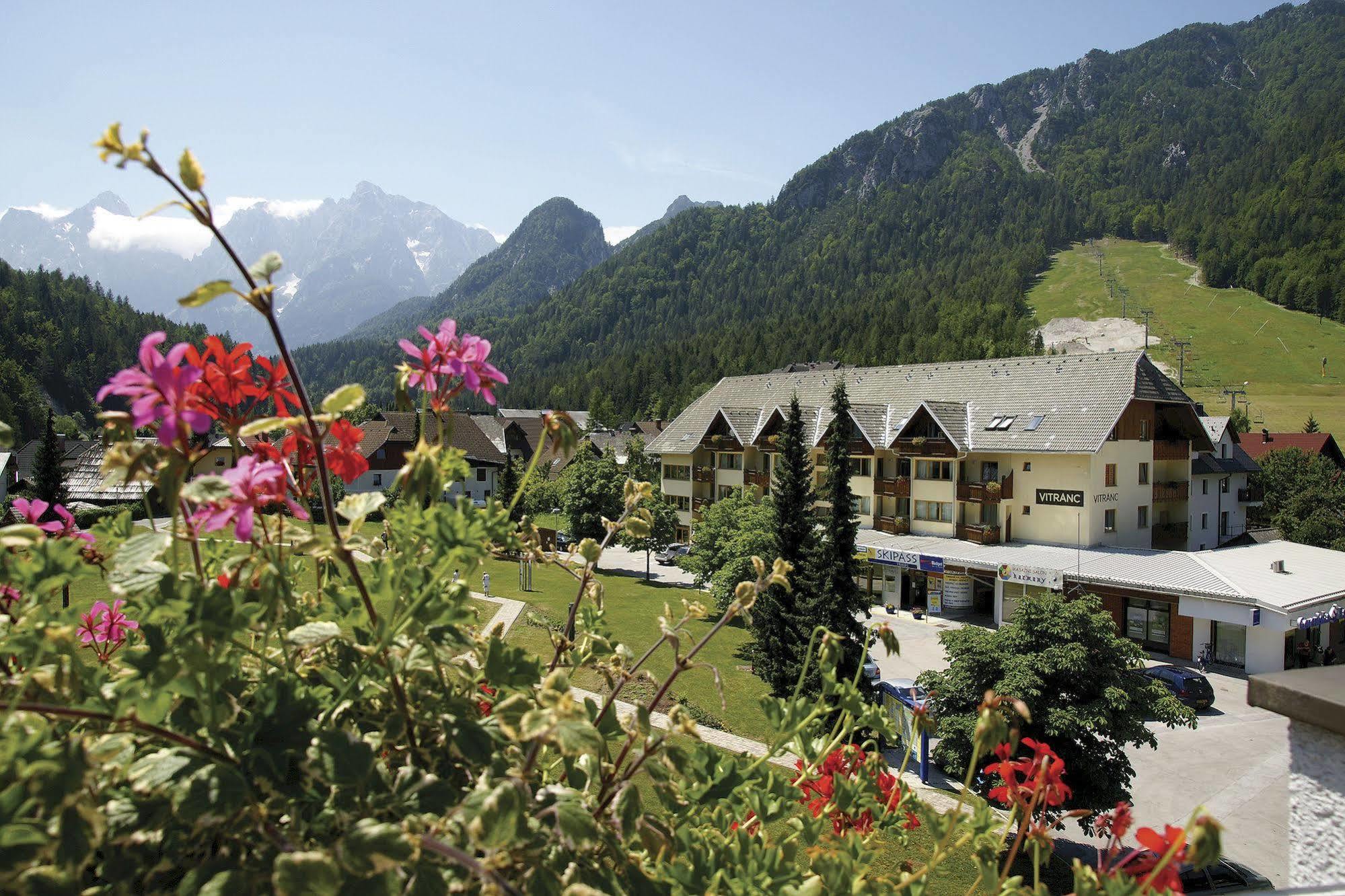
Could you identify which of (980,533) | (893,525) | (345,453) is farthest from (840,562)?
(345,453)

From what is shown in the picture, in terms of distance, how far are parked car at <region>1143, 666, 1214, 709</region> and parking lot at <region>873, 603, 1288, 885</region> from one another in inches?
12.9

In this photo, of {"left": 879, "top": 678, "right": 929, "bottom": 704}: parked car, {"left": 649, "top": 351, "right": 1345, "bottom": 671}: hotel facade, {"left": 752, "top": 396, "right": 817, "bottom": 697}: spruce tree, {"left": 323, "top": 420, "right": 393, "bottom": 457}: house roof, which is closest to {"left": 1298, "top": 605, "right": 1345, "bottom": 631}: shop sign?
{"left": 649, "top": 351, "right": 1345, "bottom": 671}: hotel facade

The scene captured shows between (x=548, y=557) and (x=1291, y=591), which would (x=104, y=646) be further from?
(x=1291, y=591)

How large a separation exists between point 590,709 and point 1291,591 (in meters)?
31.5

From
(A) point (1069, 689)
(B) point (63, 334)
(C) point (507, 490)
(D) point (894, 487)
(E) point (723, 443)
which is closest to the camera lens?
(C) point (507, 490)

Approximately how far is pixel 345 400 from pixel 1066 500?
34.6 meters

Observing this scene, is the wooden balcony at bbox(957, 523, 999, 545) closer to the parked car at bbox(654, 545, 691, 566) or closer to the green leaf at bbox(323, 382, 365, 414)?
the parked car at bbox(654, 545, 691, 566)

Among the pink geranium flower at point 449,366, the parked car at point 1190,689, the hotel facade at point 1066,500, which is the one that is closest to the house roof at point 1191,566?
the hotel facade at point 1066,500

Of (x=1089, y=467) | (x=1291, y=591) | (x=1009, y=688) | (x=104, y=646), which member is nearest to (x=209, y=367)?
(x=104, y=646)

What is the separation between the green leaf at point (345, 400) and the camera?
4.25ft

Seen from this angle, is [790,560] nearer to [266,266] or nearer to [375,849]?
[266,266]

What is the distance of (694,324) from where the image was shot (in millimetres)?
188750

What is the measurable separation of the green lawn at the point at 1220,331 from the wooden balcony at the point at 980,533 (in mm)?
68161

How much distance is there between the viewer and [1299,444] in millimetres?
53812
